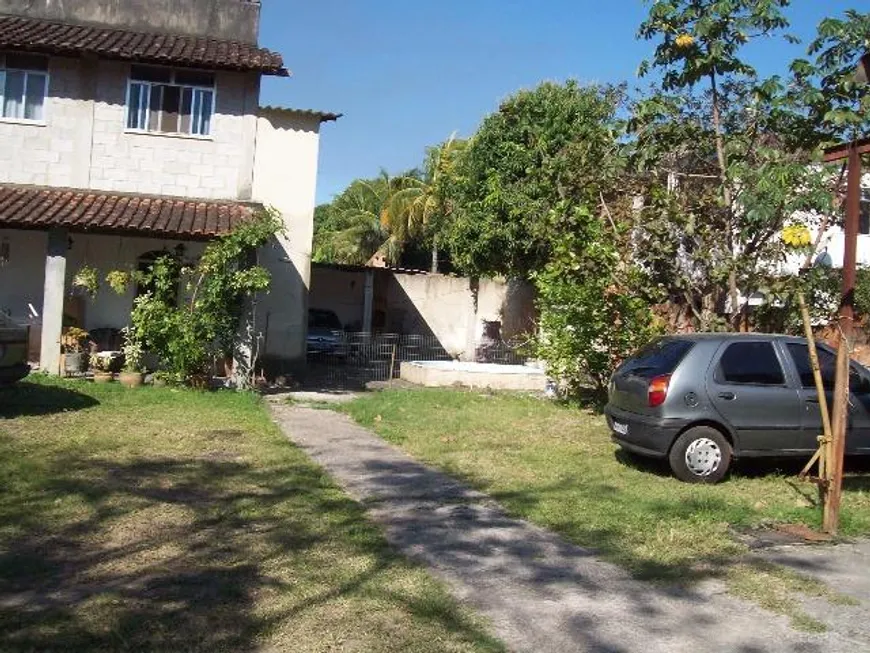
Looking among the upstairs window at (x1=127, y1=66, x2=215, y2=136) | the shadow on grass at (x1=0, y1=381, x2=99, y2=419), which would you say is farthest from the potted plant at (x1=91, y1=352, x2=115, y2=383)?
the upstairs window at (x1=127, y1=66, x2=215, y2=136)

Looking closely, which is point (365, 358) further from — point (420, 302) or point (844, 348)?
point (844, 348)

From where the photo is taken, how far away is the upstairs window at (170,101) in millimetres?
16656

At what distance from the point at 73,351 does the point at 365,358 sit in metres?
7.14

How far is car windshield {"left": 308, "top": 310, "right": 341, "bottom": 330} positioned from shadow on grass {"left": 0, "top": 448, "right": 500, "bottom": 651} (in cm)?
1718

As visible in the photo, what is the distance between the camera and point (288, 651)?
14.1 feet

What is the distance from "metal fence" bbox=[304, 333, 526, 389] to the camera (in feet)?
65.5

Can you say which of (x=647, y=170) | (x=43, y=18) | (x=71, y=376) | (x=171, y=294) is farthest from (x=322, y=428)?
(x=43, y=18)

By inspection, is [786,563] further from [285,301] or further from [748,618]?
[285,301]

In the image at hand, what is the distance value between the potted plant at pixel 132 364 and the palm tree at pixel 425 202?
16973mm

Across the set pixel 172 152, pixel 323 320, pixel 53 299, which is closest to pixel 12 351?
pixel 53 299

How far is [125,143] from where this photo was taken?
1656 cm

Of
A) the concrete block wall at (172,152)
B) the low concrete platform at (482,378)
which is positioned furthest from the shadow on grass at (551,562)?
the concrete block wall at (172,152)

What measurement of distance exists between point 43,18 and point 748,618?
18.2m

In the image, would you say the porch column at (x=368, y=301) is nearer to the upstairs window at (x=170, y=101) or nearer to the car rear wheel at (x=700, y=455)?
the upstairs window at (x=170, y=101)
